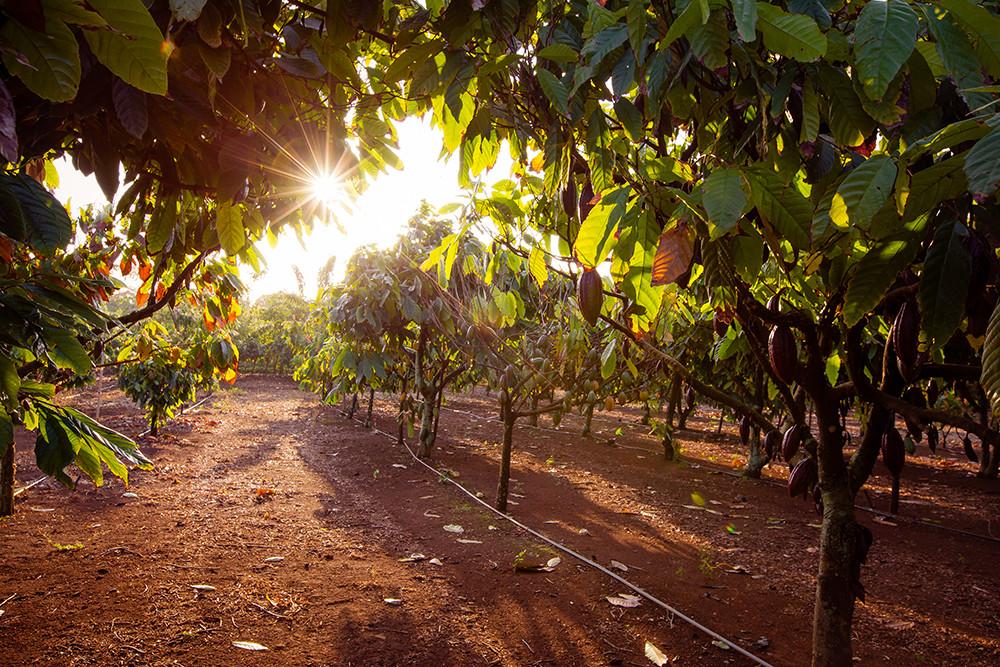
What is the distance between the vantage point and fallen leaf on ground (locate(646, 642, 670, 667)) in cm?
254

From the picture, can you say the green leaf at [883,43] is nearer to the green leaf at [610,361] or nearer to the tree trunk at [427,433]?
the green leaf at [610,361]

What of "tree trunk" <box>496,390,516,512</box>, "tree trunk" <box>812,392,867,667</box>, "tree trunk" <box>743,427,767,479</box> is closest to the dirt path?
"tree trunk" <box>496,390,516,512</box>

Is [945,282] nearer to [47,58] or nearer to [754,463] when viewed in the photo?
[47,58]

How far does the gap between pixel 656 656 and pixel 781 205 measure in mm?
2523

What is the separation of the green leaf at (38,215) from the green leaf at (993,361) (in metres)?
1.33

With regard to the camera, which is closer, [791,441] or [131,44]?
[131,44]

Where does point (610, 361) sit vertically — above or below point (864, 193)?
below

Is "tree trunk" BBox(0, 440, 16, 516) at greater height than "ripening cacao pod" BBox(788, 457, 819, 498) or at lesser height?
lesser

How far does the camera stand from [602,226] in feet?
3.22

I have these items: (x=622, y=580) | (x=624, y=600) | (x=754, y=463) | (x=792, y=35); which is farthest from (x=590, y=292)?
(x=754, y=463)

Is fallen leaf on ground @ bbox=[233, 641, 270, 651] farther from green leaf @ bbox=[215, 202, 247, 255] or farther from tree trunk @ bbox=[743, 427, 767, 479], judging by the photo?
tree trunk @ bbox=[743, 427, 767, 479]

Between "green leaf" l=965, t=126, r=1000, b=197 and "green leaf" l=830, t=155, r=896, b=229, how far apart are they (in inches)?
4.2

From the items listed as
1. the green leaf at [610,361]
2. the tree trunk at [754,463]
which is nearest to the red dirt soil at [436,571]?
the tree trunk at [754,463]

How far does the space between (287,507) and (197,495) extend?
1.00 metres
